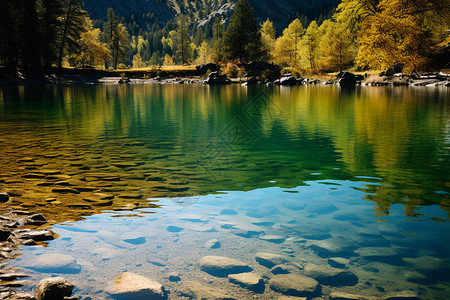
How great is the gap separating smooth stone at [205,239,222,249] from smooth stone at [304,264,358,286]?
4.26ft

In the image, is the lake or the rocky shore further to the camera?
the rocky shore

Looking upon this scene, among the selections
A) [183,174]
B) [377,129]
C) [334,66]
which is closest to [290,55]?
[334,66]

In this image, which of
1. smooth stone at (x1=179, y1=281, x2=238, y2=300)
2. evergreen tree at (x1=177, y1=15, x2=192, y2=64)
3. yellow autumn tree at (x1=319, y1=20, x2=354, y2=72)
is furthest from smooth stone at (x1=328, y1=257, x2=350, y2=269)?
evergreen tree at (x1=177, y1=15, x2=192, y2=64)

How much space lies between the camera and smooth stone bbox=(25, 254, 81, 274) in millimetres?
4062

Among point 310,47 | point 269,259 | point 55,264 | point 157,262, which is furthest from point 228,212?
point 310,47

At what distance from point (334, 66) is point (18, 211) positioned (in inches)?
2905

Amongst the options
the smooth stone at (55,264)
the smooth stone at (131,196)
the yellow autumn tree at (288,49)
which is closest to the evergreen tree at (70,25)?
the yellow autumn tree at (288,49)

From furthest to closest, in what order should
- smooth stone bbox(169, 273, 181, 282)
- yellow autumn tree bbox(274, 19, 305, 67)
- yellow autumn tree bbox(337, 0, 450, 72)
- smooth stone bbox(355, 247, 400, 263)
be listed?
yellow autumn tree bbox(274, 19, 305, 67)
yellow autumn tree bbox(337, 0, 450, 72)
smooth stone bbox(355, 247, 400, 263)
smooth stone bbox(169, 273, 181, 282)

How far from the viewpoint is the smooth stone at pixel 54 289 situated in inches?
132

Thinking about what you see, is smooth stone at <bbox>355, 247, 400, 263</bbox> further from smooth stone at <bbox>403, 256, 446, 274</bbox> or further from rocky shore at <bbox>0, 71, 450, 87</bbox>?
rocky shore at <bbox>0, 71, 450, 87</bbox>

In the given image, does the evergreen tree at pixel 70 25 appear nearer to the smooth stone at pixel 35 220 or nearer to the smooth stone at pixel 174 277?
the smooth stone at pixel 35 220

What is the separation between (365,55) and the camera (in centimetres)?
4022

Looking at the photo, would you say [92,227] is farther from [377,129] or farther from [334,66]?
[334,66]

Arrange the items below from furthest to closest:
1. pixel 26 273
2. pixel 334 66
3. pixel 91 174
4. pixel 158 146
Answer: pixel 334 66 < pixel 158 146 < pixel 91 174 < pixel 26 273
